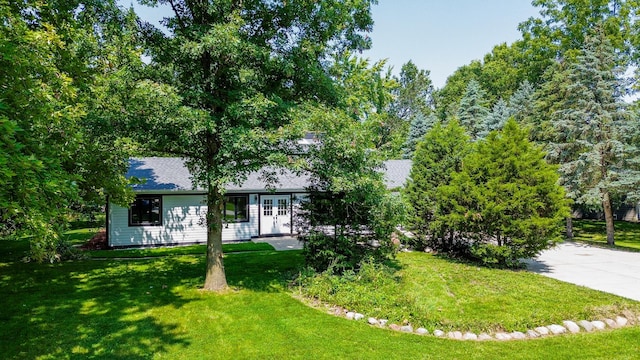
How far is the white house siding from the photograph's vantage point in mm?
16156

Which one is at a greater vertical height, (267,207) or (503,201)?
(503,201)

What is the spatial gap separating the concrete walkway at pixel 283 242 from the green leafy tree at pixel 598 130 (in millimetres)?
13047

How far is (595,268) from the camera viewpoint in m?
12.5

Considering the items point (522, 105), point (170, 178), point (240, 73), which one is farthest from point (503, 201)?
point (522, 105)

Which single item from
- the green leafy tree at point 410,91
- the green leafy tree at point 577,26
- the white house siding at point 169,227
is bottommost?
the white house siding at point 169,227

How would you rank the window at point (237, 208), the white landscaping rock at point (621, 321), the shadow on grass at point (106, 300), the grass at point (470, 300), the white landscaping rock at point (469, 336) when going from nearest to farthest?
the shadow on grass at point (106, 300), the white landscaping rock at point (469, 336), the grass at point (470, 300), the white landscaping rock at point (621, 321), the window at point (237, 208)

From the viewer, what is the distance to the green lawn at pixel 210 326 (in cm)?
630

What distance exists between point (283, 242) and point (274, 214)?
211 centimetres

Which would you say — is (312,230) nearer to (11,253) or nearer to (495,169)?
(495,169)

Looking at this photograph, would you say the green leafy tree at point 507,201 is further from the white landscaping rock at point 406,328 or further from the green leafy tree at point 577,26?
the green leafy tree at point 577,26

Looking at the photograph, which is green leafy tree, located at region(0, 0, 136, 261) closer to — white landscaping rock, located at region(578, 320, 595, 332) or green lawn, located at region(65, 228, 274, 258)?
green lawn, located at region(65, 228, 274, 258)

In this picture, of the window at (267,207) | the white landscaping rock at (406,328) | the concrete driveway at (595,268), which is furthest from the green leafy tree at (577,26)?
the white landscaping rock at (406,328)

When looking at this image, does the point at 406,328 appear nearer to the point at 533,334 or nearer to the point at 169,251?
the point at 533,334

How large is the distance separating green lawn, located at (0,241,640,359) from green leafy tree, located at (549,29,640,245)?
9.53 m
